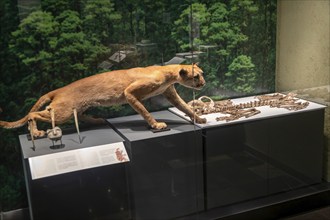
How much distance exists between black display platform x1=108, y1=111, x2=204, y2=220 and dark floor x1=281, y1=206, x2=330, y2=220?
77 centimetres

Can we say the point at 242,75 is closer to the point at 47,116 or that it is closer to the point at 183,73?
the point at 183,73

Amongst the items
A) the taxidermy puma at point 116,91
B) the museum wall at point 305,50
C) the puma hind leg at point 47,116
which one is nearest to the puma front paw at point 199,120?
the taxidermy puma at point 116,91

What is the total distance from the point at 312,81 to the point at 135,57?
1.41 m

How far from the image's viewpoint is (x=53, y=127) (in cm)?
259

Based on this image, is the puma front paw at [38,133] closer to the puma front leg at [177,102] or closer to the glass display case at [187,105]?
the glass display case at [187,105]

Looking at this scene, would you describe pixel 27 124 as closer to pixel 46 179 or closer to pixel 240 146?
pixel 46 179

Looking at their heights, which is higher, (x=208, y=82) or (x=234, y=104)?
(x=208, y=82)

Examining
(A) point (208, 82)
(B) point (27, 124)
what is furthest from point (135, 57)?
(B) point (27, 124)

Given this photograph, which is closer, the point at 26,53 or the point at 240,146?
the point at 26,53

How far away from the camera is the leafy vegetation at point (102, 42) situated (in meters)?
2.48

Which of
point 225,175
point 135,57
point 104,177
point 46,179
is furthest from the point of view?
point 225,175

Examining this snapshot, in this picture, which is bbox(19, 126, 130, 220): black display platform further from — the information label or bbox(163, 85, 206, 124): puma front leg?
bbox(163, 85, 206, 124): puma front leg

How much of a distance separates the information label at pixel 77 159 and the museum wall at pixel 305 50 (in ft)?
4.81

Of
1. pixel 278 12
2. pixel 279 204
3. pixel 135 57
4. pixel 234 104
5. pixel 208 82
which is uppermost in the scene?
pixel 278 12
